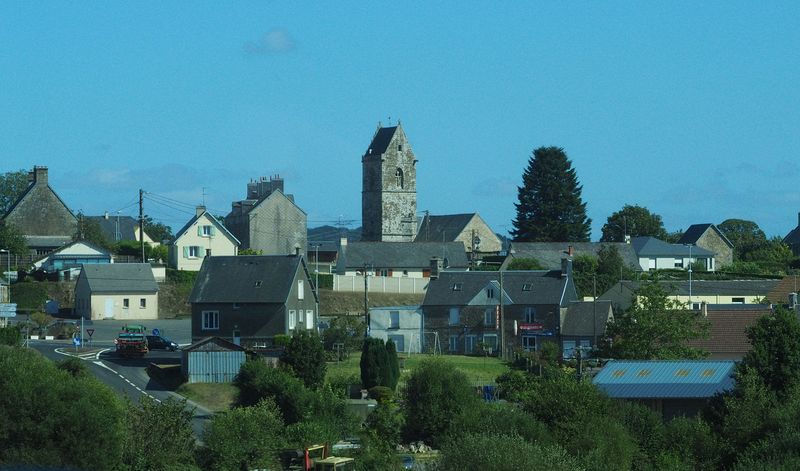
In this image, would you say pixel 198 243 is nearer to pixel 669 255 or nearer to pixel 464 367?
pixel 464 367

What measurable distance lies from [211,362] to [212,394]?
6.80ft

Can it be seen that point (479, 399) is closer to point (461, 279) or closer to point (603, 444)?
point (603, 444)

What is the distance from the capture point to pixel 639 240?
362 feet

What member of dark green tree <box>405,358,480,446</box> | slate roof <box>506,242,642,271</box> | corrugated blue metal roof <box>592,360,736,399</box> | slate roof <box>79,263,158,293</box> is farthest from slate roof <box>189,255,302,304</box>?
slate roof <box>506,242,642,271</box>

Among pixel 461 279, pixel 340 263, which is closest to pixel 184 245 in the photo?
pixel 340 263

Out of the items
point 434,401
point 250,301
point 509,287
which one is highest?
point 509,287

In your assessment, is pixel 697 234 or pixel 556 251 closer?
pixel 556 251

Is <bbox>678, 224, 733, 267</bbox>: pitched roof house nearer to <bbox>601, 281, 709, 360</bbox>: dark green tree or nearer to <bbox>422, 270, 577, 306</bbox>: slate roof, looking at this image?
<bbox>422, 270, 577, 306</bbox>: slate roof

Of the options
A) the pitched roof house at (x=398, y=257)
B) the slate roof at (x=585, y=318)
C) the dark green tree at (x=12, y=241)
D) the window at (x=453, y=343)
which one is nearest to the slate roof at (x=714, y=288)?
A: the slate roof at (x=585, y=318)

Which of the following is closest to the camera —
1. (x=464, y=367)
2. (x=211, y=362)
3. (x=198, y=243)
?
(x=211, y=362)

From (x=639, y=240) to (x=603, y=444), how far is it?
68.9 meters

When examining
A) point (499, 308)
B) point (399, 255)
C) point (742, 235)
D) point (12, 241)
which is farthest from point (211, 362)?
point (742, 235)

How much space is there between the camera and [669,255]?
10769 centimetres

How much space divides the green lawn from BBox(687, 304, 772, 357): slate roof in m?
9.09
